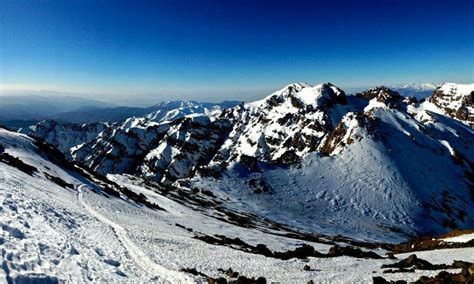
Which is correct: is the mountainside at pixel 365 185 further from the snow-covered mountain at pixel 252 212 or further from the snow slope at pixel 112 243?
the snow slope at pixel 112 243

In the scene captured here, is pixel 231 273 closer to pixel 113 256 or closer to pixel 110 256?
pixel 113 256

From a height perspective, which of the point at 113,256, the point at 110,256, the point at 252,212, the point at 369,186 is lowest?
the point at 252,212

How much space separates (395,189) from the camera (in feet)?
406

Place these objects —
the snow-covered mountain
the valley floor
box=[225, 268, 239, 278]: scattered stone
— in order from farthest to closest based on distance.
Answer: box=[225, 268, 239, 278]: scattered stone → the snow-covered mountain → the valley floor

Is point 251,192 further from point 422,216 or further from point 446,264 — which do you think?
point 446,264

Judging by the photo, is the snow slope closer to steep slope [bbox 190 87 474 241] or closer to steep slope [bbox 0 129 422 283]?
steep slope [bbox 0 129 422 283]

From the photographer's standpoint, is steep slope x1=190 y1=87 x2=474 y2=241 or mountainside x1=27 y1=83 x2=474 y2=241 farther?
mountainside x1=27 y1=83 x2=474 y2=241

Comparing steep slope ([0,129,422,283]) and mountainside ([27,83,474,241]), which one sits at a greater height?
steep slope ([0,129,422,283])

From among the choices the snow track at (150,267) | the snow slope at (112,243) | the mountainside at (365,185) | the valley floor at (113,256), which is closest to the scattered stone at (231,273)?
the valley floor at (113,256)

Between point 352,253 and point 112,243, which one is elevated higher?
point 112,243

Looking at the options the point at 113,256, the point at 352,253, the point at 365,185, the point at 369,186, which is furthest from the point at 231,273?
the point at 365,185

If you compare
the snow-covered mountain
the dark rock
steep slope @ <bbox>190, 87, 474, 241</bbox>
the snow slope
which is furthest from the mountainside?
the dark rock

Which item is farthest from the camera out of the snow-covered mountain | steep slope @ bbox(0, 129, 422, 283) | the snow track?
the snow-covered mountain

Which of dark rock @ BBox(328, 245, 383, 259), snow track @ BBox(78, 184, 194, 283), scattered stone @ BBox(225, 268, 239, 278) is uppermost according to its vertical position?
snow track @ BBox(78, 184, 194, 283)
